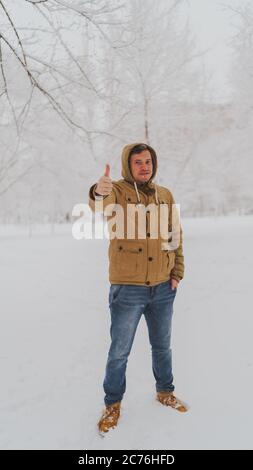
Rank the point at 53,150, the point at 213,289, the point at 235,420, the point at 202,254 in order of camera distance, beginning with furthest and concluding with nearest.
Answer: the point at 53,150 < the point at 202,254 < the point at 213,289 < the point at 235,420

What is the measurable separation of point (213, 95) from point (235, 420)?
1518 cm

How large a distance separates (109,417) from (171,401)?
0.56 m

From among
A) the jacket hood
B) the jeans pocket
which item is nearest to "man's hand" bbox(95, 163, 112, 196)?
the jacket hood

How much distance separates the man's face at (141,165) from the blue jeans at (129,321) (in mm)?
870

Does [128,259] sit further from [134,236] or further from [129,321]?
[129,321]

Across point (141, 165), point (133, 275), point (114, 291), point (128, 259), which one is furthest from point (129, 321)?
point (141, 165)

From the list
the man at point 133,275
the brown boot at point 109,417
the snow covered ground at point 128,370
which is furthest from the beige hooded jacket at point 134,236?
the snow covered ground at point 128,370

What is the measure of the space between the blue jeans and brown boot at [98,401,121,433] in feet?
0.14

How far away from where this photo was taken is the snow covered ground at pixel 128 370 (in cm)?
292

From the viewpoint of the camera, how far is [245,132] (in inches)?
600

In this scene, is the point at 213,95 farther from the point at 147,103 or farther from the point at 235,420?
the point at 235,420

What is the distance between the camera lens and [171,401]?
10.8 ft

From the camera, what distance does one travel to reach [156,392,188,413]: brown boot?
10.6 ft

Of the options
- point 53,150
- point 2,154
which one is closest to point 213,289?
point 2,154
